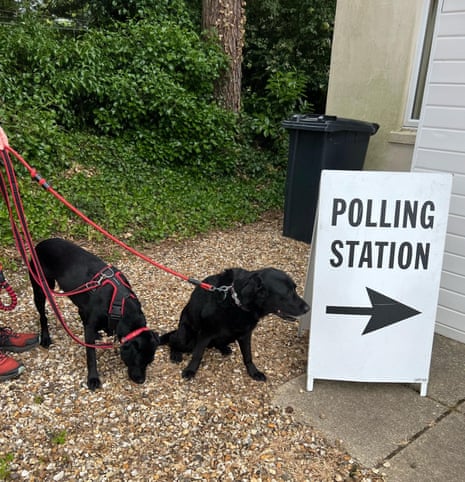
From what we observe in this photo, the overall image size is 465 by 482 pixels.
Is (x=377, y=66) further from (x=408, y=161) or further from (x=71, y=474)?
(x=71, y=474)

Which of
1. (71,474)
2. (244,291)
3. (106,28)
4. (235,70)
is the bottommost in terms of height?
(71,474)

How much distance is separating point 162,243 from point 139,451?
3.33 m

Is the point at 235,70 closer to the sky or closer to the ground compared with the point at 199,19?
closer to the ground

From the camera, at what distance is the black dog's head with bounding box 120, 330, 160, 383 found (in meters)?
2.80

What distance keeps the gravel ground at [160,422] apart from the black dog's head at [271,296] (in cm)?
64

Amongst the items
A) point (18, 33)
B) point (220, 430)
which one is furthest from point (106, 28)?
point (220, 430)

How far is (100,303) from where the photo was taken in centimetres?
288

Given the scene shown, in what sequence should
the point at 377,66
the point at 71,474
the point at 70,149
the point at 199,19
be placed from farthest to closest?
1. the point at 199,19
2. the point at 70,149
3. the point at 377,66
4. the point at 71,474

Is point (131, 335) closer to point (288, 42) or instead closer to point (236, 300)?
point (236, 300)

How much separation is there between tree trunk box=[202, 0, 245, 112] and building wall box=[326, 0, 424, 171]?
7.38ft

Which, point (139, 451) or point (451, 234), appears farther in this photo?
point (451, 234)

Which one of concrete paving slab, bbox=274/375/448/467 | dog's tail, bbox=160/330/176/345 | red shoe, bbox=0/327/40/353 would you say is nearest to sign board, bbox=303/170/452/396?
concrete paving slab, bbox=274/375/448/467

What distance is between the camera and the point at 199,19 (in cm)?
908

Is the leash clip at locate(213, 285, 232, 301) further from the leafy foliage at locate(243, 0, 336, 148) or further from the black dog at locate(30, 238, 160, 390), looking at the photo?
the leafy foliage at locate(243, 0, 336, 148)
